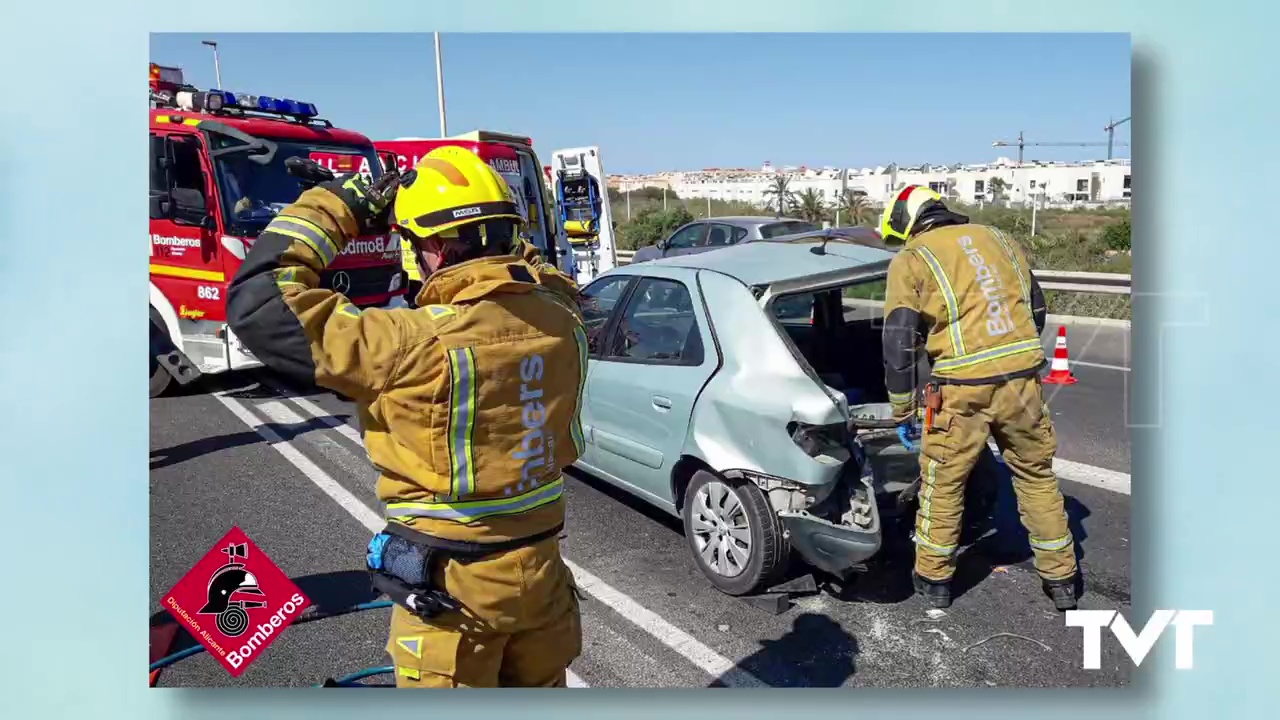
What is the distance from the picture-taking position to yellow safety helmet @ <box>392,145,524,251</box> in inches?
80.6

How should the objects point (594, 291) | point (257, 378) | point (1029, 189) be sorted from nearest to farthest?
1. point (594, 291)
2. point (1029, 189)
3. point (257, 378)

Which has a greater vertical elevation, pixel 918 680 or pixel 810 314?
pixel 810 314

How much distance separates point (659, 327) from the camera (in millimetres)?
4160

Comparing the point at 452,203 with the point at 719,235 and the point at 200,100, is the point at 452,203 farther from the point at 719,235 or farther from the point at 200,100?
the point at 719,235

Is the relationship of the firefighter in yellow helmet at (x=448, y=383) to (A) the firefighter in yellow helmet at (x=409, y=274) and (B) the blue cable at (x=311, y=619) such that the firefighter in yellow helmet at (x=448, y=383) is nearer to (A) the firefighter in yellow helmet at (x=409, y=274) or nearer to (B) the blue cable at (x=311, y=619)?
(B) the blue cable at (x=311, y=619)

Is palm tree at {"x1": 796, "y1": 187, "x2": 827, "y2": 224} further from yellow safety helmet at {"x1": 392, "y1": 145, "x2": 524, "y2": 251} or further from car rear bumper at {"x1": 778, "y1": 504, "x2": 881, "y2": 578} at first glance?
yellow safety helmet at {"x1": 392, "y1": 145, "x2": 524, "y2": 251}

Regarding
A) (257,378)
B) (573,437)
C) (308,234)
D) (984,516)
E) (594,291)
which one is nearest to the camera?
(308,234)

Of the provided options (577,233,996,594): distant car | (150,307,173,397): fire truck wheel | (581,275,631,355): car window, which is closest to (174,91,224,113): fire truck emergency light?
(150,307,173,397): fire truck wheel

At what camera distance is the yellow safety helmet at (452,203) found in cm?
205

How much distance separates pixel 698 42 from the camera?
3447 millimetres

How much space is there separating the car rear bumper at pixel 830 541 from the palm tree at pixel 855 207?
18.8ft

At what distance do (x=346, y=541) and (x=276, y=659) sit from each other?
3.17ft
